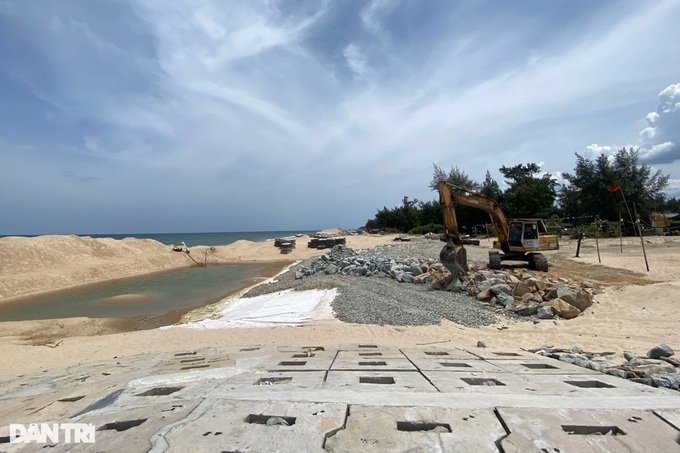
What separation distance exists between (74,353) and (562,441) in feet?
38.5

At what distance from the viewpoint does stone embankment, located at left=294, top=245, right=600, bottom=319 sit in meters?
Result: 11.5

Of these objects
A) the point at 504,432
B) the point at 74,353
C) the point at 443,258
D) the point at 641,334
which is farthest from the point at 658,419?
the point at 74,353

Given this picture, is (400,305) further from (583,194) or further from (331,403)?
(583,194)

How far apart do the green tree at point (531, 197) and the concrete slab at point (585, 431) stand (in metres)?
45.5

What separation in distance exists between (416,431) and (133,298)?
Result: 20.2 m

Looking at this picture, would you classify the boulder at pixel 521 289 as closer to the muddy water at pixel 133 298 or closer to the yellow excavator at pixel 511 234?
the yellow excavator at pixel 511 234

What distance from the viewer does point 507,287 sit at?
43.0 ft

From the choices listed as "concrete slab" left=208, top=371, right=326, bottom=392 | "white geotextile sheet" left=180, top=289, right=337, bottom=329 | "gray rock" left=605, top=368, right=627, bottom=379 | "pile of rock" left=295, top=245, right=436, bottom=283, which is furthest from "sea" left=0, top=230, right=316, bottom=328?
"gray rock" left=605, top=368, right=627, bottom=379

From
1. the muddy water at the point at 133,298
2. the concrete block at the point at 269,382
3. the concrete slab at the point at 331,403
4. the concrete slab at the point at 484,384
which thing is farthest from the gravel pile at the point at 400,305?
the muddy water at the point at 133,298

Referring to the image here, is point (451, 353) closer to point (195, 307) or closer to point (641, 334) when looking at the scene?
point (641, 334)

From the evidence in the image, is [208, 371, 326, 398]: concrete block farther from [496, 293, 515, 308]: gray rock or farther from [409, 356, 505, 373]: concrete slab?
[496, 293, 515, 308]: gray rock

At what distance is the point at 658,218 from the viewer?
119 feet

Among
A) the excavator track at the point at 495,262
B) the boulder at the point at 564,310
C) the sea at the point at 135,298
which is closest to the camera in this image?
the boulder at the point at 564,310

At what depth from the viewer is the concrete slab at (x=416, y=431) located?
328cm
